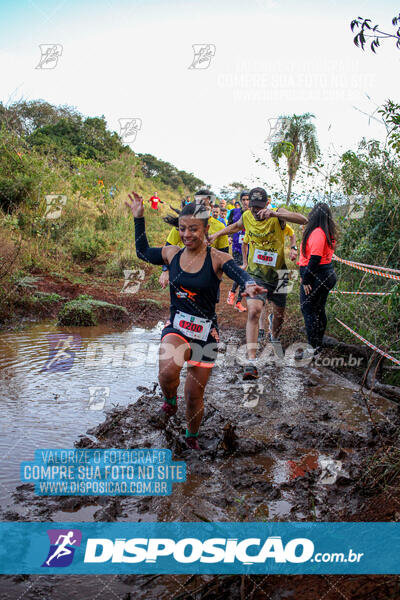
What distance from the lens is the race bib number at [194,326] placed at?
3.43 meters

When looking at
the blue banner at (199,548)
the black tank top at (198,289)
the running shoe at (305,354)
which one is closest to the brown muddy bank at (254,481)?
the blue banner at (199,548)

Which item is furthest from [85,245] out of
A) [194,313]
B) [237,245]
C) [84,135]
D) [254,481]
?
[84,135]

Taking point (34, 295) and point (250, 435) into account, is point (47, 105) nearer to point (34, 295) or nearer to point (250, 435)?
point (34, 295)

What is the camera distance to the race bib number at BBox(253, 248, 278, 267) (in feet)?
18.6

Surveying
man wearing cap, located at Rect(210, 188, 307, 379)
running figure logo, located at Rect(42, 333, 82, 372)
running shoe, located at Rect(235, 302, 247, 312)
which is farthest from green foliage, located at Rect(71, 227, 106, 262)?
man wearing cap, located at Rect(210, 188, 307, 379)

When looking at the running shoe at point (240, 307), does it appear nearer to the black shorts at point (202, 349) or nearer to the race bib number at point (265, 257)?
the race bib number at point (265, 257)

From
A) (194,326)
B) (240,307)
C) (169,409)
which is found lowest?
(169,409)

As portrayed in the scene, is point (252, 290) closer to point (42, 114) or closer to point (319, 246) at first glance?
point (319, 246)

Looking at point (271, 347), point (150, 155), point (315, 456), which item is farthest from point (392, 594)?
point (150, 155)

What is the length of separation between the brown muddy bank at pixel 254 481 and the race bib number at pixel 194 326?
70 cm

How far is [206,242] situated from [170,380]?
1.13 meters

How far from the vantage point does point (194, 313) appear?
347 centimetres

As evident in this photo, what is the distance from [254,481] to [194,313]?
126 centimetres

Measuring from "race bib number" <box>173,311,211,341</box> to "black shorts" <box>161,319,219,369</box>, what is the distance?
0.12 ft
